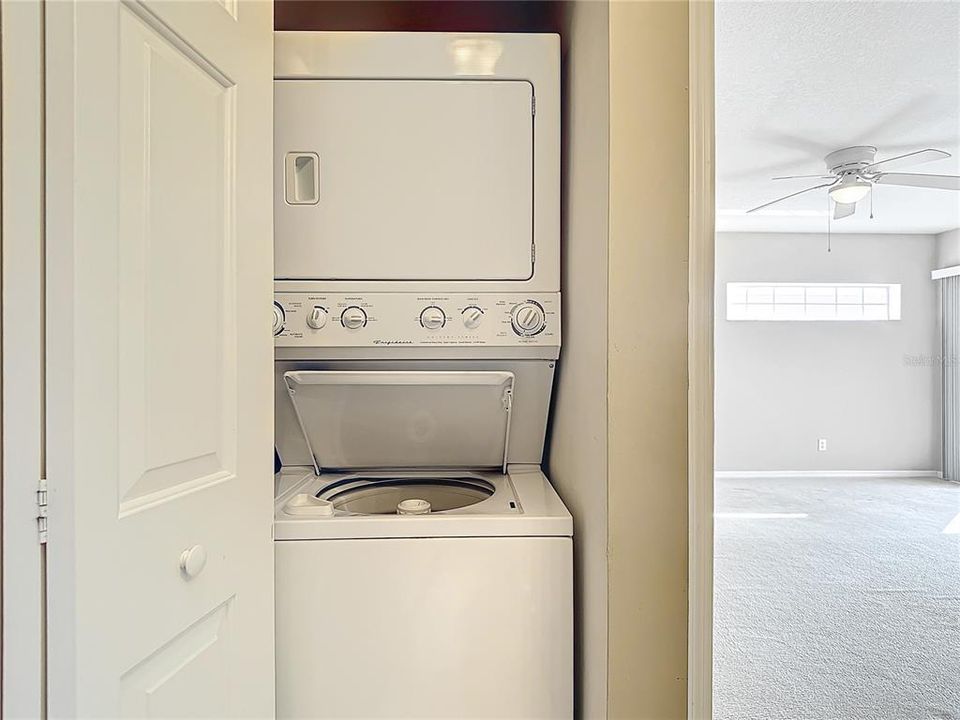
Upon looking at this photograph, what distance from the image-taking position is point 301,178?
4.71 feet

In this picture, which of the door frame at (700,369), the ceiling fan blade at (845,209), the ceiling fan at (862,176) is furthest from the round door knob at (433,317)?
the ceiling fan blade at (845,209)

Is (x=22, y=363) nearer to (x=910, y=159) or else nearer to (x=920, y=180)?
(x=920, y=180)

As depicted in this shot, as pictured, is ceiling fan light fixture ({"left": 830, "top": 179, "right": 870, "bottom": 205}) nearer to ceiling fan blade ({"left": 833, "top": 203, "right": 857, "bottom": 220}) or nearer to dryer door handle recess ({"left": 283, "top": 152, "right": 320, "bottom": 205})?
ceiling fan blade ({"left": 833, "top": 203, "right": 857, "bottom": 220})

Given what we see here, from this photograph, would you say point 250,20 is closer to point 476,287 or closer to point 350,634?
point 476,287

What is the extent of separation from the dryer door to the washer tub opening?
0.57m

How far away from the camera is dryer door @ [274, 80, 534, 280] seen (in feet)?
4.68

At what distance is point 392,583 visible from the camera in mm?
1227

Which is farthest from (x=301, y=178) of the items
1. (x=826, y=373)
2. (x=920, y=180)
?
(x=826, y=373)

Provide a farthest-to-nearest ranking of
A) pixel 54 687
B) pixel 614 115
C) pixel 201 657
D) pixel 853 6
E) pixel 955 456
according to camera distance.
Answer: pixel 955 456 → pixel 853 6 → pixel 614 115 → pixel 201 657 → pixel 54 687

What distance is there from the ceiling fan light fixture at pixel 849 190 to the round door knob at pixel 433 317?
12.3ft

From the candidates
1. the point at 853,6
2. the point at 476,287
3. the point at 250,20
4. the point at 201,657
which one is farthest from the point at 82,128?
the point at 853,6

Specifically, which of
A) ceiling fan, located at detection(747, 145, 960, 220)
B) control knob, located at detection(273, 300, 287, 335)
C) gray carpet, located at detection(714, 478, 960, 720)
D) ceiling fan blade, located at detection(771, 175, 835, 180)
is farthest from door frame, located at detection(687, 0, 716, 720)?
ceiling fan blade, located at detection(771, 175, 835, 180)

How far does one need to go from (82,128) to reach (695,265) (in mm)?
892

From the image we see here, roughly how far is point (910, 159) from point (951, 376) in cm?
381
